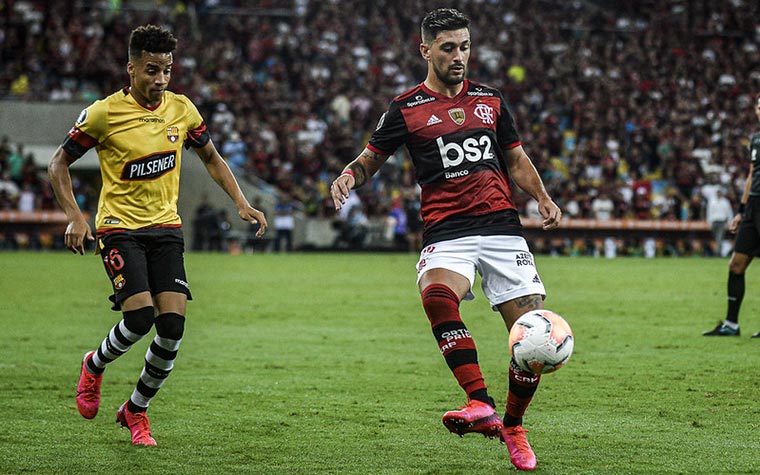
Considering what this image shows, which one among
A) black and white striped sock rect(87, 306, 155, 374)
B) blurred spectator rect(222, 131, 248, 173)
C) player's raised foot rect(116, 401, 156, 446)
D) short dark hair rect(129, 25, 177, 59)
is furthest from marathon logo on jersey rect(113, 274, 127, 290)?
blurred spectator rect(222, 131, 248, 173)

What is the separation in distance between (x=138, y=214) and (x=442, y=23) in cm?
218

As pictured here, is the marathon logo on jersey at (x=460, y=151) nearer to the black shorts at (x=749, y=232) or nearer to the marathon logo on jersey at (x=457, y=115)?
the marathon logo on jersey at (x=457, y=115)

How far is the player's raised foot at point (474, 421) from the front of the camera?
5535mm

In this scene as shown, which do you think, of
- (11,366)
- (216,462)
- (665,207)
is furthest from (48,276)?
(665,207)

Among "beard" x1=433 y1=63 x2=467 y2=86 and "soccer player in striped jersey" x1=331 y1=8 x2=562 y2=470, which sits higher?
"beard" x1=433 y1=63 x2=467 y2=86

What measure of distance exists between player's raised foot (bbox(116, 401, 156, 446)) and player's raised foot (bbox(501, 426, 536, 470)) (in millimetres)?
2090

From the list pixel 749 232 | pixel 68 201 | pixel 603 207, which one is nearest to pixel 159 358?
pixel 68 201

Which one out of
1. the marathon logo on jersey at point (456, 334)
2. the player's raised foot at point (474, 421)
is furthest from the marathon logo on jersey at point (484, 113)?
the player's raised foot at point (474, 421)

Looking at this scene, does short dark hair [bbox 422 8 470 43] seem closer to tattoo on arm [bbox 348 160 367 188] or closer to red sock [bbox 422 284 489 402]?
tattoo on arm [bbox 348 160 367 188]

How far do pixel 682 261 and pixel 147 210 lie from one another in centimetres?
2288

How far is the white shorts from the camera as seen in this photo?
6277mm

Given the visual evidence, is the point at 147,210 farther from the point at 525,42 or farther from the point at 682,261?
the point at 525,42

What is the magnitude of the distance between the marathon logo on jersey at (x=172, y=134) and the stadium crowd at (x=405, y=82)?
84.7 feet

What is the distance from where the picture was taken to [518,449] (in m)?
5.80
